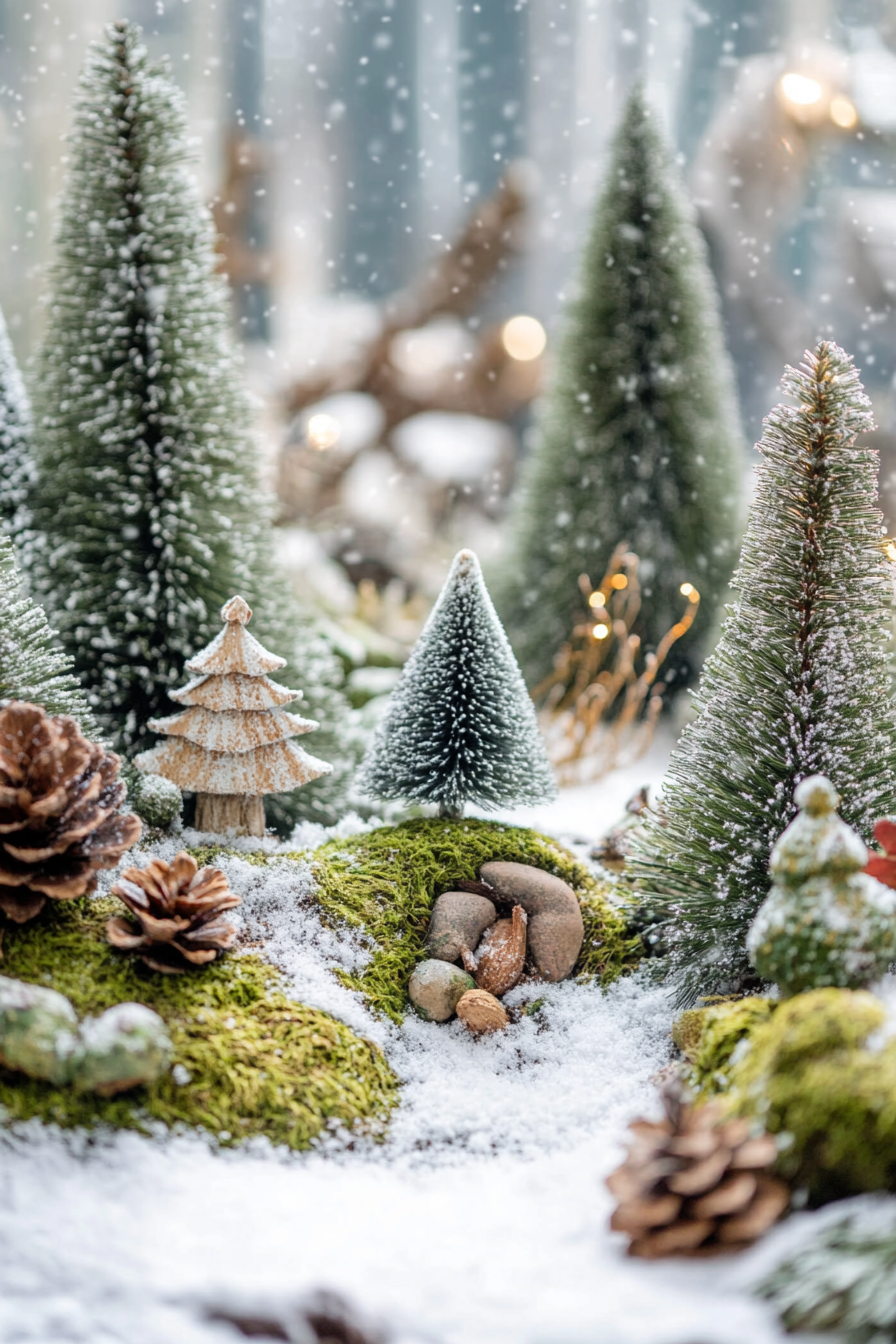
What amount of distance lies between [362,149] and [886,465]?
2552mm

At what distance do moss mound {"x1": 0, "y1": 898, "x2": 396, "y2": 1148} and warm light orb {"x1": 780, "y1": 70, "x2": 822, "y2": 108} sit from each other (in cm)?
319

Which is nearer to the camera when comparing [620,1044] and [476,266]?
[620,1044]

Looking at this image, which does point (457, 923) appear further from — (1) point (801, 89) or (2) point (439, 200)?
(2) point (439, 200)

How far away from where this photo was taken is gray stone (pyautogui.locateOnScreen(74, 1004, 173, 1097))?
1023 millimetres

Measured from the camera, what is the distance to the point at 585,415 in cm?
250

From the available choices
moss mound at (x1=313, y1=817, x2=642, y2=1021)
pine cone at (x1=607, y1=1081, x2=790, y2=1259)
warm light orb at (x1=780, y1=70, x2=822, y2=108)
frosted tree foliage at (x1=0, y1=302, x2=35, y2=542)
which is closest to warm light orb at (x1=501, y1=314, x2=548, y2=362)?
warm light orb at (x1=780, y1=70, x2=822, y2=108)

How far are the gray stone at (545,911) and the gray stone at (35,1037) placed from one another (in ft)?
2.15

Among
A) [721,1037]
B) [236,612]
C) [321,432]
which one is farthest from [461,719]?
[321,432]

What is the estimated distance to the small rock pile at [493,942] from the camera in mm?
1386

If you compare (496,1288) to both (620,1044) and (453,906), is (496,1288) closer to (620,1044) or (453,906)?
Result: (620,1044)

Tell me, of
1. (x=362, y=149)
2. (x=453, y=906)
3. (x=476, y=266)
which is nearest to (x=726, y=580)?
(x=453, y=906)

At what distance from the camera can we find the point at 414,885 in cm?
150

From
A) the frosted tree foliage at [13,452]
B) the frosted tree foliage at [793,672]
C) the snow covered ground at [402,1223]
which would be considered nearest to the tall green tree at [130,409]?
the frosted tree foliage at [13,452]

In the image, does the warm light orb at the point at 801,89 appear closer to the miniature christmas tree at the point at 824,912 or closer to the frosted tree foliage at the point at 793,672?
the frosted tree foliage at the point at 793,672
